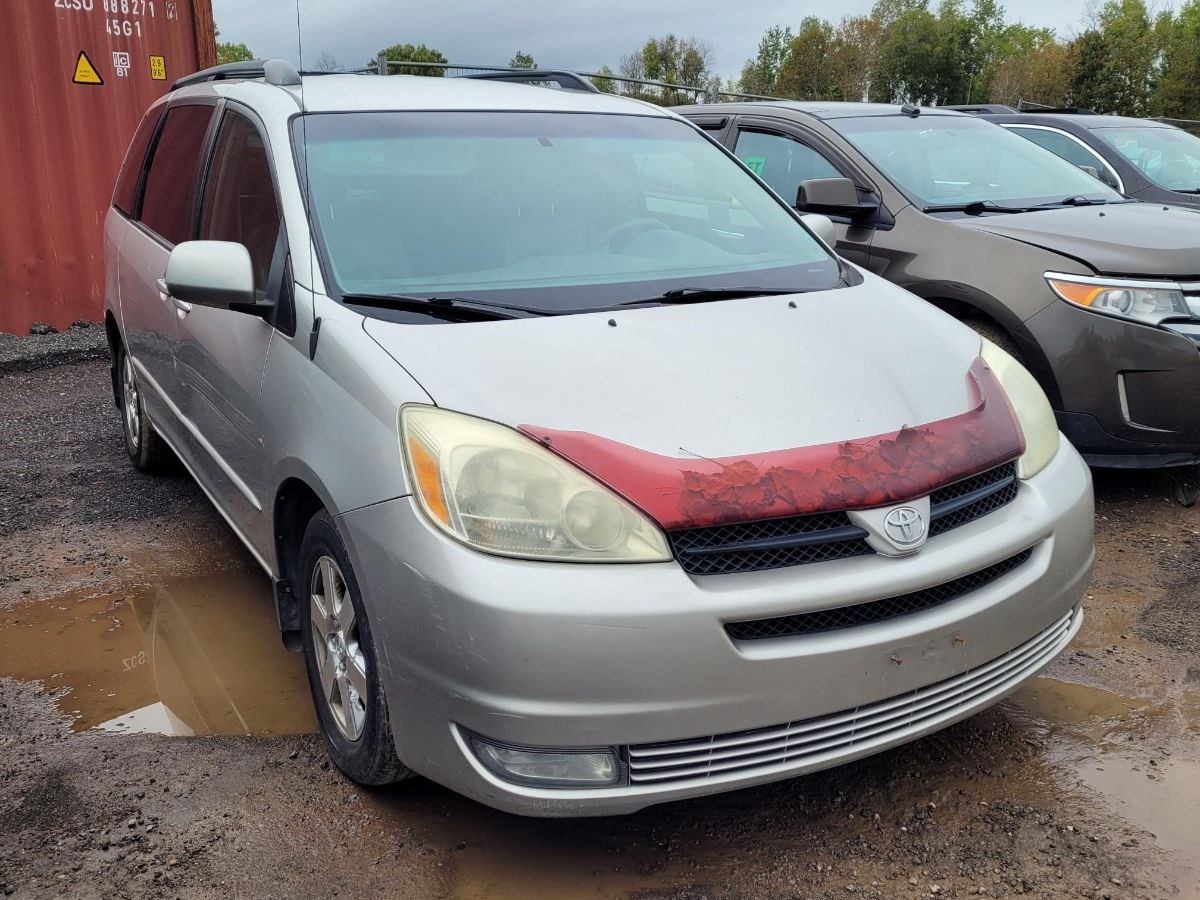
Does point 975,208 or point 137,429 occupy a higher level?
point 975,208

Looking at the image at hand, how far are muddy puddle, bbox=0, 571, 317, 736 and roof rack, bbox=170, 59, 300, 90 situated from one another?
71.0 inches

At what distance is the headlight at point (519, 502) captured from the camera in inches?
84.7

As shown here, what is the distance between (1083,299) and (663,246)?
81.7 inches

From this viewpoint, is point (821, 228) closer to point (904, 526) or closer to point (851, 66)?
point (904, 526)

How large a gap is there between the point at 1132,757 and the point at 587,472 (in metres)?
1.78

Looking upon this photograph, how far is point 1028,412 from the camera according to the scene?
2.80 m

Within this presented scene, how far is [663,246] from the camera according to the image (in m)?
3.35

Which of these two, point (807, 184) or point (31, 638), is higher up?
point (807, 184)

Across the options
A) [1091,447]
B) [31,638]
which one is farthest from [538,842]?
[1091,447]

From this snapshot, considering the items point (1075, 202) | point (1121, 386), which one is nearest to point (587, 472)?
point (1121, 386)

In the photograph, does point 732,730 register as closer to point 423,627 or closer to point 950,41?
point 423,627

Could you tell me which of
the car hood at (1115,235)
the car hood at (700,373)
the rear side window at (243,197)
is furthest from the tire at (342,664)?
the car hood at (1115,235)

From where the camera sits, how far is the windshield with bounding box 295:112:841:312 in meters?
2.95

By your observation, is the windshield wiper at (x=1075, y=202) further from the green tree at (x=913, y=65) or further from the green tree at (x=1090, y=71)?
the green tree at (x=913, y=65)
